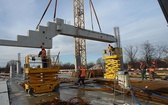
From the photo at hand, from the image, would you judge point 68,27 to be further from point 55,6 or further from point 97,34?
point 97,34

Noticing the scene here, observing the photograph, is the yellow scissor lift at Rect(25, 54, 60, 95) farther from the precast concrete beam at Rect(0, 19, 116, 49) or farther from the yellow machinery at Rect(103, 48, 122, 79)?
the yellow machinery at Rect(103, 48, 122, 79)

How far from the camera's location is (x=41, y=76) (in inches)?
416

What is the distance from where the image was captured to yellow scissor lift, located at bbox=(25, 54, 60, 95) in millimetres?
10076

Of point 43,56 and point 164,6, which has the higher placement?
point 164,6

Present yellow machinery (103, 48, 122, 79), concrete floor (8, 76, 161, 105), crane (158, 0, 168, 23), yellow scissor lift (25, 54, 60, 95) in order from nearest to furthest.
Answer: crane (158, 0, 168, 23)
concrete floor (8, 76, 161, 105)
yellow scissor lift (25, 54, 60, 95)
yellow machinery (103, 48, 122, 79)

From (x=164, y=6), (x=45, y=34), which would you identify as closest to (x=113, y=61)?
(x=45, y=34)

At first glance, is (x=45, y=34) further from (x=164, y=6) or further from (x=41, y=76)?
(x=164, y=6)

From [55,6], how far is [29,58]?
4.34m

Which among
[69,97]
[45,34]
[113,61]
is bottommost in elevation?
[69,97]

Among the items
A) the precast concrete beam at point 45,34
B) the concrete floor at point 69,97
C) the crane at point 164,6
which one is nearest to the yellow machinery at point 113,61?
the precast concrete beam at point 45,34

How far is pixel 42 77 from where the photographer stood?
1057 centimetres

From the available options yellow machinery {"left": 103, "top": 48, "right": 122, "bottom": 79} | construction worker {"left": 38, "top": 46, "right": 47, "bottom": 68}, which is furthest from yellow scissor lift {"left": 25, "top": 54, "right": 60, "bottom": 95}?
yellow machinery {"left": 103, "top": 48, "right": 122, "bottom": 79}

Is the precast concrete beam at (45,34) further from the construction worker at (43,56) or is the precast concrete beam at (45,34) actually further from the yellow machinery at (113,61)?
the yellow machinery at (113,61)

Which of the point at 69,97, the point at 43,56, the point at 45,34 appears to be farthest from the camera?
the point at 45,34
